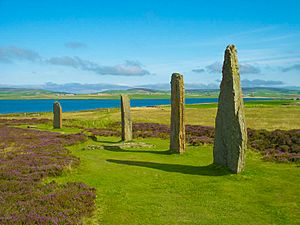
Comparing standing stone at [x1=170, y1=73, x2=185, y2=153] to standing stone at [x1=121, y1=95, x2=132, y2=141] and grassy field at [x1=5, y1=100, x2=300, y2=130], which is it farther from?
grassy field at [x1=5, y1=100, x2=300, y2=130]

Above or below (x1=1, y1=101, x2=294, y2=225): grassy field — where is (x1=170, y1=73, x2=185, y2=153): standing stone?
above

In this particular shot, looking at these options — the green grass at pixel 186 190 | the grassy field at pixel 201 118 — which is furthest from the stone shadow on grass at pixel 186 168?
the grassy field at pixel 201 118

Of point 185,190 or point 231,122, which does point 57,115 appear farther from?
point 185,190

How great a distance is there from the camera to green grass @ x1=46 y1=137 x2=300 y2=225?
1163 centimetres

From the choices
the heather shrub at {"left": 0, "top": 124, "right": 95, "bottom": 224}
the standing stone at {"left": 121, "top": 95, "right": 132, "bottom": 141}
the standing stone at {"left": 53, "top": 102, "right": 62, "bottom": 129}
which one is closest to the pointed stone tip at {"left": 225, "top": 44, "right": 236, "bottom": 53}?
the heather shrub at {"left": 0, "top": 124, "right": 95, "bottom": 224}

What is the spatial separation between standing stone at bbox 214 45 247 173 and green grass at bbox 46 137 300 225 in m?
0.78

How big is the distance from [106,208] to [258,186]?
299 inches

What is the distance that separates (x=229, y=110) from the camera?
17812 millimetres

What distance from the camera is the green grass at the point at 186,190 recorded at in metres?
11.6

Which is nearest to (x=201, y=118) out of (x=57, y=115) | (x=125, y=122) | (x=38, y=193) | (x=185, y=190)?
(x=57, y=115)

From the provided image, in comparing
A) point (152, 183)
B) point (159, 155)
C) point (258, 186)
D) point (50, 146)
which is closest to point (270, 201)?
point (258, 186)

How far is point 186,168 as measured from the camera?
19.2 m

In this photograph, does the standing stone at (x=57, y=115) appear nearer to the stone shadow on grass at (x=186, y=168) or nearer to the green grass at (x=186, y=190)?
the green grass at (x=186, y=190)

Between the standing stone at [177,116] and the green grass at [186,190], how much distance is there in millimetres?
1638
